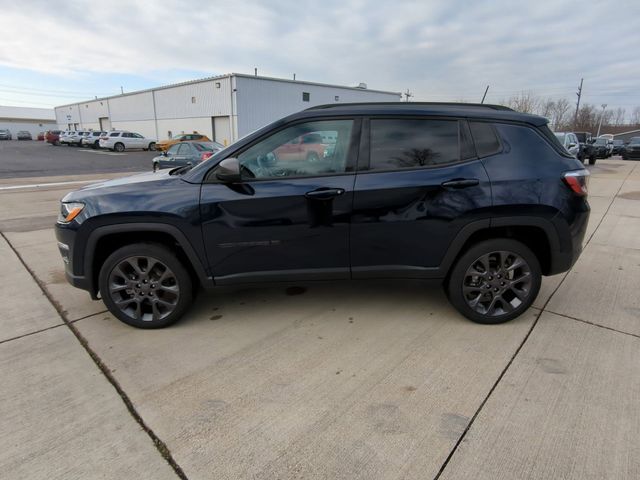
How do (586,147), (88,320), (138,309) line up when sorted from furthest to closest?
1. (586,147)
2. (88,320)
3. (138,309)

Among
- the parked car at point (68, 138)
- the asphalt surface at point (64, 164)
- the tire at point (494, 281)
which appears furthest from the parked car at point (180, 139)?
the tire at point (494, 281)

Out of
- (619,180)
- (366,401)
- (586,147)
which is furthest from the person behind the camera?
(586,147)

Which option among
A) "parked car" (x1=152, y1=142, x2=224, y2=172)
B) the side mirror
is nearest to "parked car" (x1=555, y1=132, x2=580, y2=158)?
"parked car" (x1=152, y1=142, x2=224, y2=172)

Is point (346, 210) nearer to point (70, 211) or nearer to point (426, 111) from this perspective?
point (426, 111)

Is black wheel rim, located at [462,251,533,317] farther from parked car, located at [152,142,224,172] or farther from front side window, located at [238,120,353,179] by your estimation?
parked car, located at [152,142,224,172]

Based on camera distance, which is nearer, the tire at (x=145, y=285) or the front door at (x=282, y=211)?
the front door at (x=282, y=211)

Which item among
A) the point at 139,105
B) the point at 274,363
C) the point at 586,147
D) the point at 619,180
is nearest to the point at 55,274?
the point at 274,363

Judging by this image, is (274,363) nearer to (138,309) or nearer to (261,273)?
(261,273)

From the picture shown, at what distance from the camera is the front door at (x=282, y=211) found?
2963 millimetres

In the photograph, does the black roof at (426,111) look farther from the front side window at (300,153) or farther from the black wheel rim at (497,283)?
the black wheel rim at (497,283)

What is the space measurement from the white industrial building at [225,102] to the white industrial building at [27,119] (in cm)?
4415

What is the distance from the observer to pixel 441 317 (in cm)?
347

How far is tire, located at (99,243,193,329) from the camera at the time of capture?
10.2ft

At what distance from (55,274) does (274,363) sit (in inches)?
130
